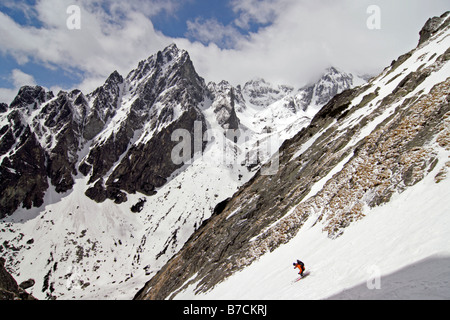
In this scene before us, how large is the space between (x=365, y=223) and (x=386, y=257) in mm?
4146

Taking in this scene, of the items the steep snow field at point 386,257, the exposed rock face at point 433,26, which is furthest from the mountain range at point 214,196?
the steep snow field at point 386,257

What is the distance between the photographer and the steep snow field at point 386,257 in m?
9.10

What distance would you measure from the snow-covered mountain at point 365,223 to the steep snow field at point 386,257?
5 centimetres

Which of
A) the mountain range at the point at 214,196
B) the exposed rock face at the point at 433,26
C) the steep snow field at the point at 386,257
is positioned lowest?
the steep snow field at the point at 386,257

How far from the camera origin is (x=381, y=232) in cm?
1335

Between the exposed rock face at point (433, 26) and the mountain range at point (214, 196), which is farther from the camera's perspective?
the exposed rock face at point (433, 26)

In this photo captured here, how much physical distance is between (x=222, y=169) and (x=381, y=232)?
187 m

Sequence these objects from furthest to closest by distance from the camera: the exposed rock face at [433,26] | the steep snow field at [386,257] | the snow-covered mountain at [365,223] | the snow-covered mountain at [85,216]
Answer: the snow-covered mountain at [85,216], the exposed rock face at [433,26], the snow-covered mountain at [365,223], the steep snow field at [386,257]

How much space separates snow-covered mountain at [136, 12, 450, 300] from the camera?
34.3ft

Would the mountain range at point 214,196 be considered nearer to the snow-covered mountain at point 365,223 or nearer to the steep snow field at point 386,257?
the snow-covered mountain at point 365,223
